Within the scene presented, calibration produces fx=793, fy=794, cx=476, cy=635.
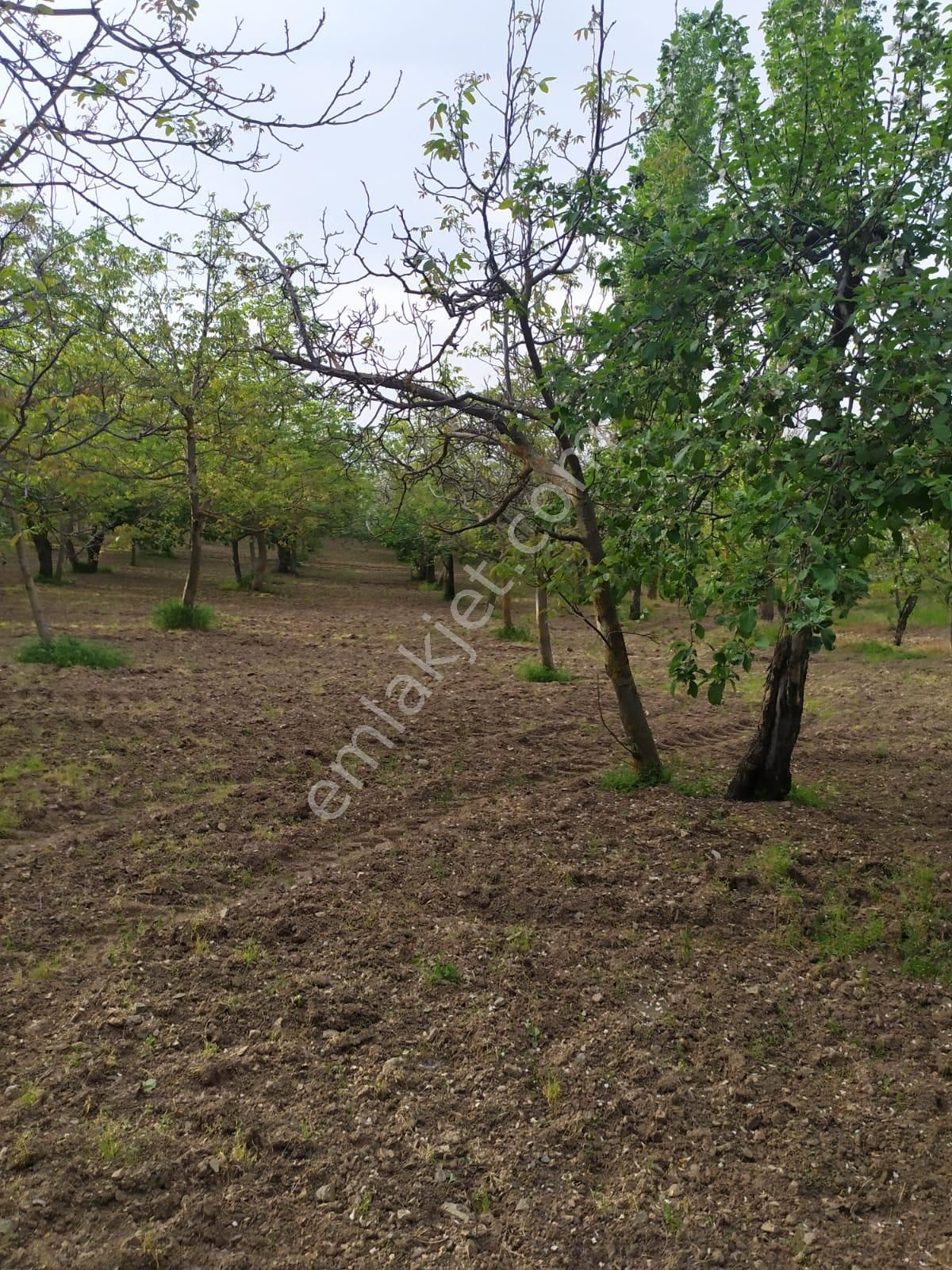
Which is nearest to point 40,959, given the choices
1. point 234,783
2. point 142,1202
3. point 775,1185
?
point 142,1202

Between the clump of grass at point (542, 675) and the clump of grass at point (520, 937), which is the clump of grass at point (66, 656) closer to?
the clump of grass at point (542, 675)

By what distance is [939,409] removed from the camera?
232 cm

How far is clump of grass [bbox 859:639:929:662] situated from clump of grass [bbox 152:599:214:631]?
10969 millimetres

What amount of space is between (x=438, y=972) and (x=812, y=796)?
10.6 ft

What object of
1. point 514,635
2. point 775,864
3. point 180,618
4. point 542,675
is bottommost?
point 775,864

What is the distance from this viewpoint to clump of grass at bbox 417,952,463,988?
3.40 metres

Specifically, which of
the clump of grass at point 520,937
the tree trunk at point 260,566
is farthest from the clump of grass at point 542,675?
the tree trunk at point 260,566

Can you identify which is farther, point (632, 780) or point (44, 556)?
point (44, 556)

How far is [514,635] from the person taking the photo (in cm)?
1437

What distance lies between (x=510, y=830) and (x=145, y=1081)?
2.59m

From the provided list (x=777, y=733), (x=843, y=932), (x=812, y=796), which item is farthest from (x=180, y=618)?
(x=843, y=932)

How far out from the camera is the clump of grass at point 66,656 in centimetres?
914

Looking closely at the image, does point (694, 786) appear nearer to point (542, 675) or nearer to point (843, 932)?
point (843, 932)

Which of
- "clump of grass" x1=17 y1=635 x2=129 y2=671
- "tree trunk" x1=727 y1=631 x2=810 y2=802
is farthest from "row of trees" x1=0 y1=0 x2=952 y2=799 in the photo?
"clump of grass" x1=17 y1=635 x2=129 y2=671
